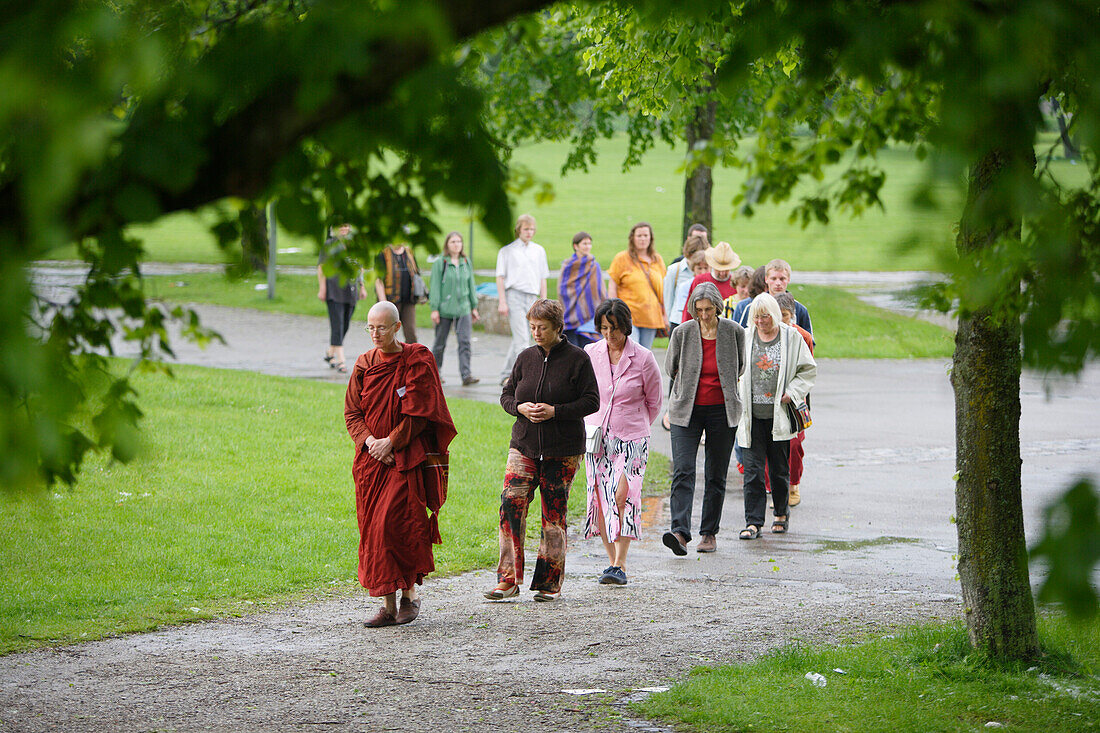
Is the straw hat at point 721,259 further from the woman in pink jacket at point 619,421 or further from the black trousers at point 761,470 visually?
the woman in pink jacket at point 619,421

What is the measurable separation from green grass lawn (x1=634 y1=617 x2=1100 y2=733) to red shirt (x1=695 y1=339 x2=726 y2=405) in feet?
10.3

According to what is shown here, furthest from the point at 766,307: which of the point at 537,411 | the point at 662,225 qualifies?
the point at 662,225

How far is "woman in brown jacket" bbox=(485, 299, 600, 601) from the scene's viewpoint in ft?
27.8

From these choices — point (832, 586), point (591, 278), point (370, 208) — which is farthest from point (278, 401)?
point (370, 208)

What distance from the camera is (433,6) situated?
8.16 ft

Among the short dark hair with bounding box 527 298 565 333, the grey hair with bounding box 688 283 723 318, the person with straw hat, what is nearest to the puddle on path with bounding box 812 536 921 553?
the grey hair with bounding box 688 283 723 318

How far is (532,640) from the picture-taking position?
7.52m

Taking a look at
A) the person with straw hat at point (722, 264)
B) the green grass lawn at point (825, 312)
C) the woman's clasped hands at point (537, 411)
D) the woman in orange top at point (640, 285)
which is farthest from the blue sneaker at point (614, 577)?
the green grass lawn at point (825, 312)

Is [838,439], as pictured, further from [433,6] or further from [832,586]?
[433,6]

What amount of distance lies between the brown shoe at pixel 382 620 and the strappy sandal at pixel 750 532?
333cm

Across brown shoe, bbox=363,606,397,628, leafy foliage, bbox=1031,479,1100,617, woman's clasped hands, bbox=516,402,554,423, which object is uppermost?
leafy foliage, bbox=1031,479,1100,617

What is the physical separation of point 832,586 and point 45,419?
715 cm

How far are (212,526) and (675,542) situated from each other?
3710mm

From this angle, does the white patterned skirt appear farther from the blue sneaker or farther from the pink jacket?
the blue sneaker
